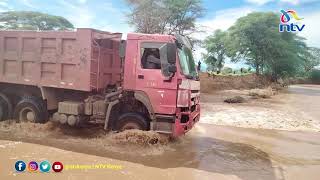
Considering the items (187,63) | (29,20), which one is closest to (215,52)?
(29,20)

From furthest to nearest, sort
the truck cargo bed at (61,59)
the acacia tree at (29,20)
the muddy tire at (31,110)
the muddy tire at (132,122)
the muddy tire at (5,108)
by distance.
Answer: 1. the acacia tree at (29,20)
2. the muddy tire at (5,108)
3. the muddy tire at (31,110)
4. the truck cargo bed at (61,59)
5. the muddy tire at (132,122)

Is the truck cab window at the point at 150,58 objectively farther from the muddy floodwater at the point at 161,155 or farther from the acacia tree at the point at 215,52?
the acacia tree at the point at 215,52

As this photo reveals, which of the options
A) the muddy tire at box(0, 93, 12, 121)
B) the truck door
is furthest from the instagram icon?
the muddy tire at box(0, 93, 12, 121)

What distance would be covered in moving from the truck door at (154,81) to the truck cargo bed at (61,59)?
131 cm

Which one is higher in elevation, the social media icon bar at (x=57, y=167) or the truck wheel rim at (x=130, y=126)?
the truck wheel rim at (x=130, y=126)

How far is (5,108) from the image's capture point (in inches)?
413

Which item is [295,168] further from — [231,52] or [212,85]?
[231,52]

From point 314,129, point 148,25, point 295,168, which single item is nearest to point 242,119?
point 314,129

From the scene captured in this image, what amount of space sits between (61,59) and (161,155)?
11.9 ft

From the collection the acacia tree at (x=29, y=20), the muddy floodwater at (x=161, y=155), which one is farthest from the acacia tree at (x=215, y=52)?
the muddy floodwater at (x=161, y=155)

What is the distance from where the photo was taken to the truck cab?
836 cm

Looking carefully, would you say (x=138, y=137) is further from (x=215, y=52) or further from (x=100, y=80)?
(x=215, y=52)

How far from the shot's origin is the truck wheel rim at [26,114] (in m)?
10.1

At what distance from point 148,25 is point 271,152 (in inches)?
690
